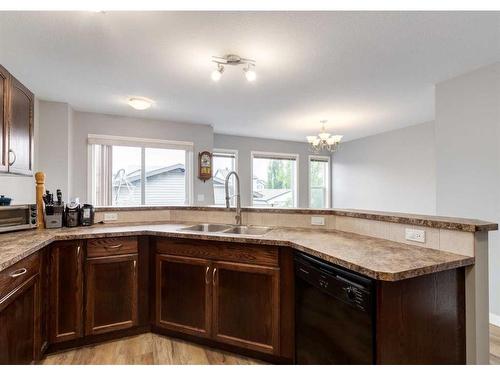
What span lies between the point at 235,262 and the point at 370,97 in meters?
2.71

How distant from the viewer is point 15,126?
6.86ft

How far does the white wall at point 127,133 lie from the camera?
3820 mm

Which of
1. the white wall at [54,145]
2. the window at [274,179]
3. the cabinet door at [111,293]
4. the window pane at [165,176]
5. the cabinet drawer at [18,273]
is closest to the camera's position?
the cabinet drawer at [18,273]

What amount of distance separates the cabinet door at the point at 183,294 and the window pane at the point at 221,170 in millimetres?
3463

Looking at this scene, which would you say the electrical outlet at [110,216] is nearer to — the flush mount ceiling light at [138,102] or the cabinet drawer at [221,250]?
the cabinet drawer at [221,250]

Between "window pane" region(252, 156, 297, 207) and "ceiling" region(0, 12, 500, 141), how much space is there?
2.40 m

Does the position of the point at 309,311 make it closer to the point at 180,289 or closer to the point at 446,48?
the point at 180,289

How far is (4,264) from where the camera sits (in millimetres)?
1255

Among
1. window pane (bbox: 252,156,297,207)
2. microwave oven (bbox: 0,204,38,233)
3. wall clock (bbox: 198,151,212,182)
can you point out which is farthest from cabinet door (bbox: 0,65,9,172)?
window pane (bbox: 252,156,297,207)

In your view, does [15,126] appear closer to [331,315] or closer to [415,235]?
[331,315]

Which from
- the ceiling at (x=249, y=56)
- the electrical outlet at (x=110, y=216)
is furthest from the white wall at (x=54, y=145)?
the electrical outlet at (x=110, y=216)

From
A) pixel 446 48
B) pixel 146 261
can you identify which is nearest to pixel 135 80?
pixel 146 261

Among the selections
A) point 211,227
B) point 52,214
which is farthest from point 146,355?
point 52,214
